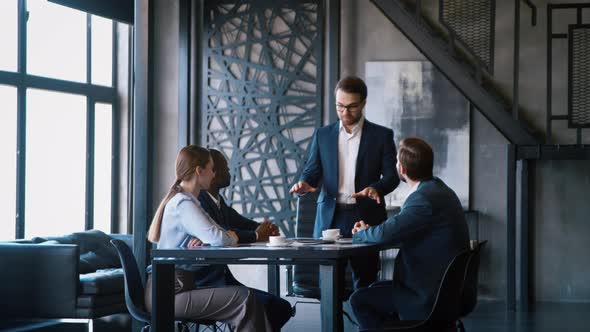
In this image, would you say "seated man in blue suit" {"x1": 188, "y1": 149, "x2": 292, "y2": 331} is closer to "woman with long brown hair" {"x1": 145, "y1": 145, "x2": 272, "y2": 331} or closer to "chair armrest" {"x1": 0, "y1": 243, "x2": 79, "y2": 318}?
"woman with long brown hair" {"x1": 145, "y1": 145, "x2": 272, "y2": 331}

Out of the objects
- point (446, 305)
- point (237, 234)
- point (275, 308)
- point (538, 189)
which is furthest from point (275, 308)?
point (538, 189)

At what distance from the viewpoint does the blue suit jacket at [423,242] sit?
13.4ft

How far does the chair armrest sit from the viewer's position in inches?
283

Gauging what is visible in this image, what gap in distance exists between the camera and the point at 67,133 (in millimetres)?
9867

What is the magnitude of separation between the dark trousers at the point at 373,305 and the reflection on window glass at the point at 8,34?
5437 mm

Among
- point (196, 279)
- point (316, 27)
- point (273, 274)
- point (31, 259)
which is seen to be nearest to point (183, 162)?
point (196, 279)

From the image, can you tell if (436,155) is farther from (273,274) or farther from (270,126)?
(273,274)

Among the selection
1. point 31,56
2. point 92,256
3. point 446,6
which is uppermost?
point 446,6

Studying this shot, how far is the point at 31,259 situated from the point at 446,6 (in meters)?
5.03

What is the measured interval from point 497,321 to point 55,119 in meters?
4.89

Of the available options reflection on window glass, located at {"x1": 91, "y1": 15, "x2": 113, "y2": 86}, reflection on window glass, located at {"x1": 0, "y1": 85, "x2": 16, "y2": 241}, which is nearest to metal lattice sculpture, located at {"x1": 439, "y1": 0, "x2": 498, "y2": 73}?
reflection on window glass, located at {"x1": 91, "y1": 15, "x2": 113, "y2": 86}

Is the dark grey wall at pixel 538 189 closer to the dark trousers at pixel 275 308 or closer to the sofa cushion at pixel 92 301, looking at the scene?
the sofa cushion at pixel 92 301

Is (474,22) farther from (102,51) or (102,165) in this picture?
(102,165)

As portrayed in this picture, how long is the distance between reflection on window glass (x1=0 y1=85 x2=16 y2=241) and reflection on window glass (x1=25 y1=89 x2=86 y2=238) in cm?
29
